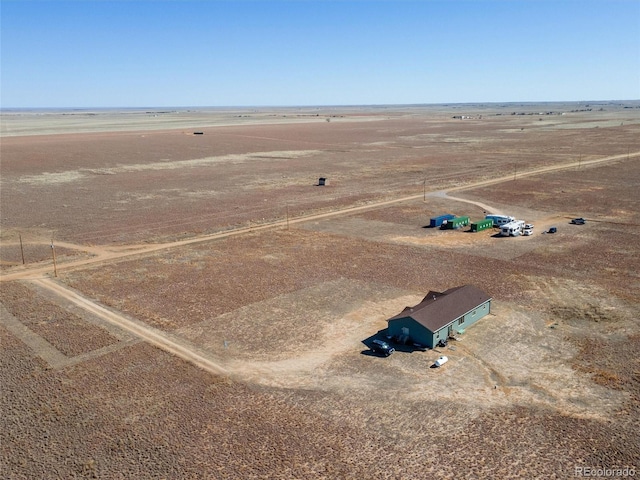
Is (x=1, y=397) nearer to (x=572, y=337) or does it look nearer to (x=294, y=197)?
(x=572, y=337)

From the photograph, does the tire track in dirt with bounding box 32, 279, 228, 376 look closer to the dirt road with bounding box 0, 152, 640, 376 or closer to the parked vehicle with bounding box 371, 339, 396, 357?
the dirt road with bounding box 0, 152, 640, 376

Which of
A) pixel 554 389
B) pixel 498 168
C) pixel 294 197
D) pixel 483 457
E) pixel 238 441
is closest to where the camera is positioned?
pixel 483 457

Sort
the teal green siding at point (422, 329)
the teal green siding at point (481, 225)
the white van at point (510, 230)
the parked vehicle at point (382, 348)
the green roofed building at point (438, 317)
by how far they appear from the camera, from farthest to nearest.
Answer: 1. the teal green siding at point (481, 225)
2. the white van at point (510, 230)
3. the green roofed building at point (438, 317)
4. the teal green siding at point (422, 329)
5. the parked vehicle at point (382, 348)

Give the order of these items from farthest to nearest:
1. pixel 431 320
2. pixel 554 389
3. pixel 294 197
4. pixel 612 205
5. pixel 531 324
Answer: pixel 294 197
pixel 612 205
pixel 531 324
pixel 431 320
pixel 554 389

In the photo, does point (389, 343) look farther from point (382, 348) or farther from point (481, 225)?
point (481, 225)

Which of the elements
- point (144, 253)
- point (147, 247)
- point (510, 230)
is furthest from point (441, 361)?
point (147, 247)

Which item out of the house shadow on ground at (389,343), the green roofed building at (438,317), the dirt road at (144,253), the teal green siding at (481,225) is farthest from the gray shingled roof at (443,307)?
the teal green siding at (481,225)

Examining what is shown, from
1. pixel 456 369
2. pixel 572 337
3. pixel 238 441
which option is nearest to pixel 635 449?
pixel 456 369

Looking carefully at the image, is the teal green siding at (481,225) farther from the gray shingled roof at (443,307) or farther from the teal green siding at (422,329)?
the teal green siding at (422,329)
